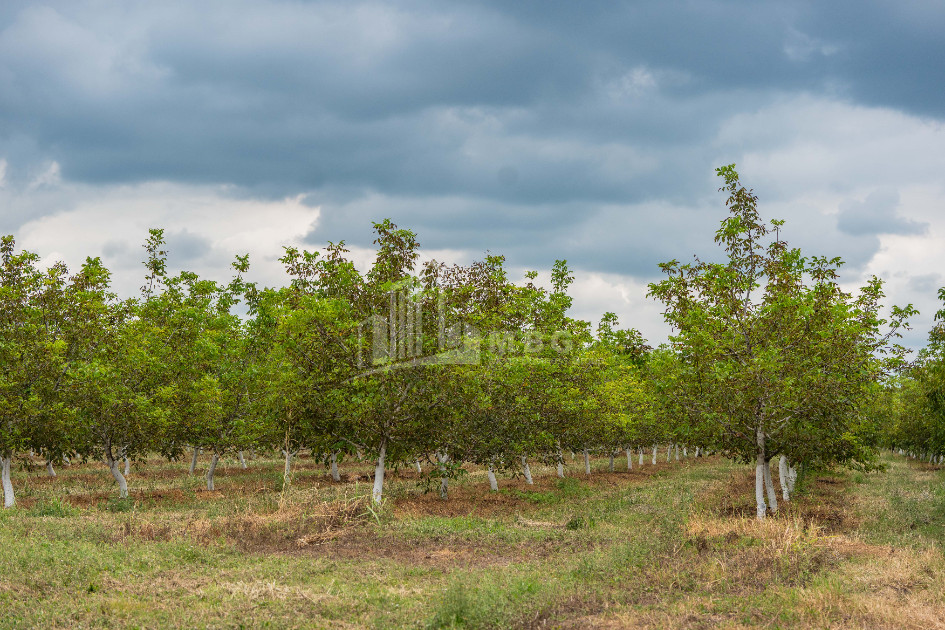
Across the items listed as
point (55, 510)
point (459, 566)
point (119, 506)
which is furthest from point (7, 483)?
point (459, 566)

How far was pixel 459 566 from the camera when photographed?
51.4 ft

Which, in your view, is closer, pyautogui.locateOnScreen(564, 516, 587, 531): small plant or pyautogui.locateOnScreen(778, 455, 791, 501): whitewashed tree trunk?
pyautogui.locateOnScreen(564, 516, 587, 531): small plant

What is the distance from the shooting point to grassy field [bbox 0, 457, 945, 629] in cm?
1139

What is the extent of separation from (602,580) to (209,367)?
2631 centimetres

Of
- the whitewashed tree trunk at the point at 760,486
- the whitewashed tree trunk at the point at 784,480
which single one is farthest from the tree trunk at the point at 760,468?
the whitewashed tree trunk at the point at 784,480

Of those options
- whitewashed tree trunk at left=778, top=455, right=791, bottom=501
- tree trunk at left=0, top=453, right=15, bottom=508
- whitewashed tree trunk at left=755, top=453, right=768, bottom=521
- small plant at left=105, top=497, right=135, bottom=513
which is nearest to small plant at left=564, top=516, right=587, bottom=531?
whitewashed tree trunk at left=755, top=453, right=768, bottom=521

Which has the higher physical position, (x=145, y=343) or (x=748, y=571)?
(x=145, y=343)

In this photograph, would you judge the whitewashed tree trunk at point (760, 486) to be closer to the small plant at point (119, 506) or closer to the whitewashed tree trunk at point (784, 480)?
the whitewashed tree trunk at point (784, 480)

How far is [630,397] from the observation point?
4519 cm

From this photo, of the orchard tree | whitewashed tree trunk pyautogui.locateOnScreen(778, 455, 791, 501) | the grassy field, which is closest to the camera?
the grassy field

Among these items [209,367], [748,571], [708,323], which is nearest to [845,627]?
[748,571]

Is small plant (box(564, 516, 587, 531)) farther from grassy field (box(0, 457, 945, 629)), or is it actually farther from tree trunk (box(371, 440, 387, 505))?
tree trunk (box(371, 440, 387, 505))

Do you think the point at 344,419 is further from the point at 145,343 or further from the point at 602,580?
the point at 602,580

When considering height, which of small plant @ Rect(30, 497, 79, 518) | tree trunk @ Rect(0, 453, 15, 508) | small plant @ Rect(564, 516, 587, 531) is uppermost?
tree trunk @ Rect(0, 453, 15, 508)
